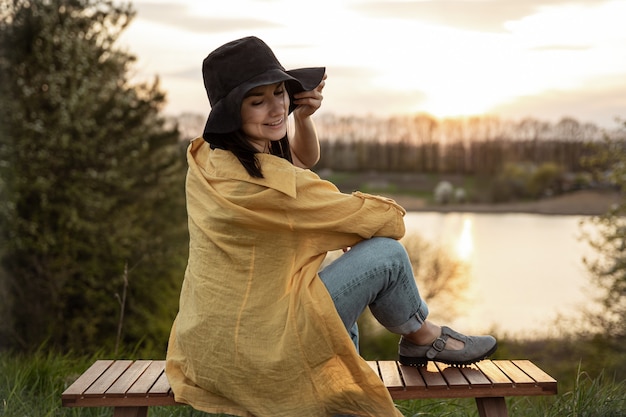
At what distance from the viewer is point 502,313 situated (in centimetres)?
2816

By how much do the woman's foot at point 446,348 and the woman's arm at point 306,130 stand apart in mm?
798

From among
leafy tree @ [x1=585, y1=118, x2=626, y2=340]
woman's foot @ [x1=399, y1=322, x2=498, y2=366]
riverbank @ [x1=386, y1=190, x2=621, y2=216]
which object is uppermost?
woman's foot @ [x1=399, y1=322, x2=498, y2=366]

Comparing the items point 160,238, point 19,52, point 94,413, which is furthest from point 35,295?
point 94,413

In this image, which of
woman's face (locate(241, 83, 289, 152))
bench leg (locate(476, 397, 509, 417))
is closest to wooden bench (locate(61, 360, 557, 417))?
bench leg (locate(476, 397, 509, 417))

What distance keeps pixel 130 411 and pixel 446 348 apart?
1.16 m

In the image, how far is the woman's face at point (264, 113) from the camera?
2.35m

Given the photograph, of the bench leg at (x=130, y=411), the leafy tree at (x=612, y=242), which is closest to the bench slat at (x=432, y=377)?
the bench leg at (x=130, y=411)

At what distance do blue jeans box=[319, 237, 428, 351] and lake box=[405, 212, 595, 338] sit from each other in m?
19.6

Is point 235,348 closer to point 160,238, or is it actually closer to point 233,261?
point 233,261

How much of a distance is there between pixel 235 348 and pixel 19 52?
1392 centimetres

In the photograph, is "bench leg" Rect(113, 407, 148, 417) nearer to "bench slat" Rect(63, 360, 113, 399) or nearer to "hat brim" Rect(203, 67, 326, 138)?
"bench slat" Rect(63, 360, 113, 399)

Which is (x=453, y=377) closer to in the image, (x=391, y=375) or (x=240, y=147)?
(x=391, y=375)

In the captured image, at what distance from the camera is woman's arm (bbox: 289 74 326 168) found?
2561 mm

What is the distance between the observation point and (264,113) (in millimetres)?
2365
